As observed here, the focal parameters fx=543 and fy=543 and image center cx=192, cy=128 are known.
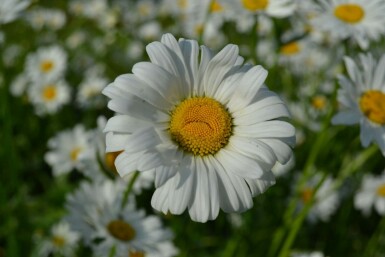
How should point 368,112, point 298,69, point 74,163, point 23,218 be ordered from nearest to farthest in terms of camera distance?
point 368,112 → point 23,218 → point 74,163 → point 298,69

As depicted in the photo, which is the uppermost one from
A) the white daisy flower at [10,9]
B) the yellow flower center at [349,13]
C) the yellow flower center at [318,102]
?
the white daisy flower at [10,9]

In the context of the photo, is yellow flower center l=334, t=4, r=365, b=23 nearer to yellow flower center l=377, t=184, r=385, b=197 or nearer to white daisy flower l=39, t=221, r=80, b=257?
yellow flower center l=377, t=184, r=385, b=197

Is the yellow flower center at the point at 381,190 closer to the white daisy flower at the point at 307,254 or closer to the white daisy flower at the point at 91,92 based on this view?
the white daisy flower at the point at 307,254

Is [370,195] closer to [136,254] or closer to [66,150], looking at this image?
[136,254]

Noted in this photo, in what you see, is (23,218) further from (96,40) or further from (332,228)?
(96,40)

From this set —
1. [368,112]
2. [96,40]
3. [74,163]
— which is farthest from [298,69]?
[368,112]

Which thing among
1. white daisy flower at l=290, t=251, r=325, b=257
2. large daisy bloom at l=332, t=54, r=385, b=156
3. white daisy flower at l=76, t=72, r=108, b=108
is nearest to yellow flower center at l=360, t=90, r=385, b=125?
large daisy bloom at l=332, t=54, r=385, b=156

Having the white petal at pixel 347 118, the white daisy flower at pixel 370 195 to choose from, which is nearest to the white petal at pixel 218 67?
the white petal at pixel 347 118
